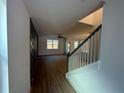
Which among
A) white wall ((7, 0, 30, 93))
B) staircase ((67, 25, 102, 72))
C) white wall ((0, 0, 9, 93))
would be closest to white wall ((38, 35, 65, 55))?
staircase ((67, 25, 102, 72))

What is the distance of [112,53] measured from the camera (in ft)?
5.83

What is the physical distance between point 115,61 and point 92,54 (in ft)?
3.42

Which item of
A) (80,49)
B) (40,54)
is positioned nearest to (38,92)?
(80,49)

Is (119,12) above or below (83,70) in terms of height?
above

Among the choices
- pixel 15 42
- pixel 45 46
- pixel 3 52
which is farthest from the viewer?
pixel 45 46

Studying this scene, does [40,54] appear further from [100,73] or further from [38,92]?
[100,73]

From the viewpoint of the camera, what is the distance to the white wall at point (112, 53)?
161 centimetres

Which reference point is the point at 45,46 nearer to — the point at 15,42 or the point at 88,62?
the point at 88,62

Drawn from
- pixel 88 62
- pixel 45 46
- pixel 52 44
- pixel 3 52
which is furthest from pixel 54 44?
pixel 3 52

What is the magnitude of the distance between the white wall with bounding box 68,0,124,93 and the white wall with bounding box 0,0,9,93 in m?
1.48

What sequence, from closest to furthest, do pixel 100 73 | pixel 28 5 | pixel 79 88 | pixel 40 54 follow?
pixel 100 73, pixel 28 5, pixel 79 88, pixel 40 54

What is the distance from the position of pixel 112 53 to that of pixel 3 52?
1.52 metres

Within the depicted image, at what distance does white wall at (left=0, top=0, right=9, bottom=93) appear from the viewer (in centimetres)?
121

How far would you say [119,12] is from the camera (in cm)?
164
